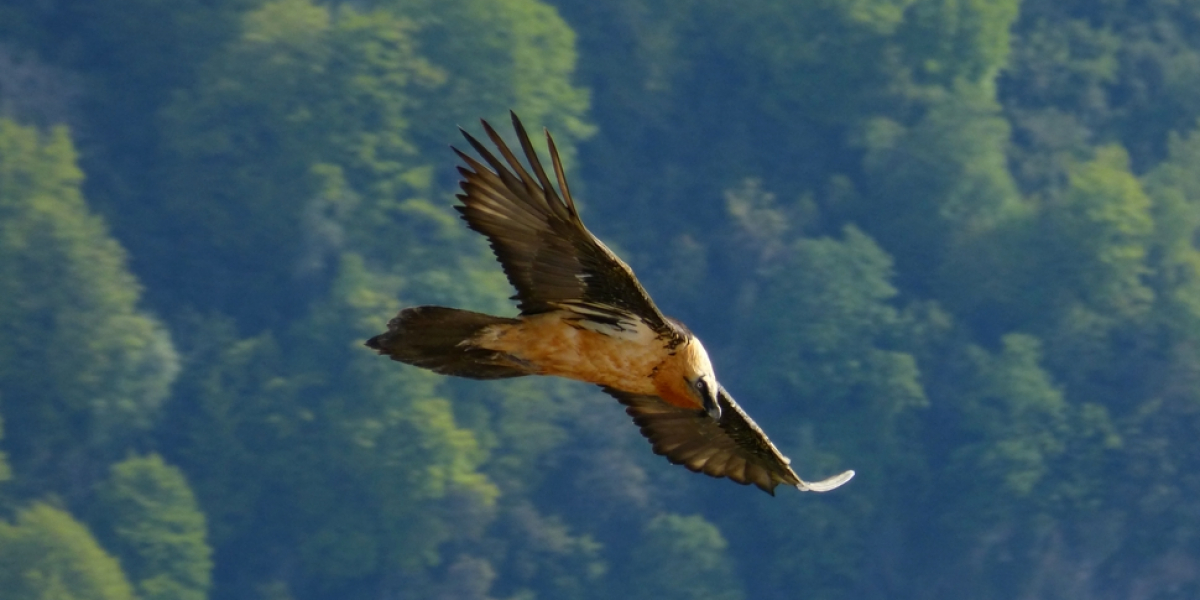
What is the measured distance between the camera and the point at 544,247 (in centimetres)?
853

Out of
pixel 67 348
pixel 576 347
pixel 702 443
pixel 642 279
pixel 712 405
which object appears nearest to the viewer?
pixel 712 405

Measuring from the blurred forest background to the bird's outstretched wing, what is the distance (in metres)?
32.6

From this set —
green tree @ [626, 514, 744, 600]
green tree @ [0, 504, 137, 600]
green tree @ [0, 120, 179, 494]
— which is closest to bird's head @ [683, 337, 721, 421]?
green tree @ [0, 504, 137, 600]

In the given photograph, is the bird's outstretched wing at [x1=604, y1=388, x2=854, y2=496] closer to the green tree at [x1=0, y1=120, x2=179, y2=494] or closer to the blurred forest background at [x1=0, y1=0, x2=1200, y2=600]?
the blurred forest background at [x1=0, y1=0, x2=1200, y2=600]

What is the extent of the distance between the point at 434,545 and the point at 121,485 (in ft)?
25.7

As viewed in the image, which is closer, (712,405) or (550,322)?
(712,405)

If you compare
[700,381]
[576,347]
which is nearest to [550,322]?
[576,347]

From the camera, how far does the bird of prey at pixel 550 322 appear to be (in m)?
8.35

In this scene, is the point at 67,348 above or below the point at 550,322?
above

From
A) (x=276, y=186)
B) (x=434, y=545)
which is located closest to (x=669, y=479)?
(x=434, y=545)

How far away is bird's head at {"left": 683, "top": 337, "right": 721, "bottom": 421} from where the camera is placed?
8703mm

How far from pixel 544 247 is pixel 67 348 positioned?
135ft

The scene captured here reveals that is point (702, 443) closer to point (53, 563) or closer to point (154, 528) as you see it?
point (53, 563)

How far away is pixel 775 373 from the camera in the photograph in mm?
49188
